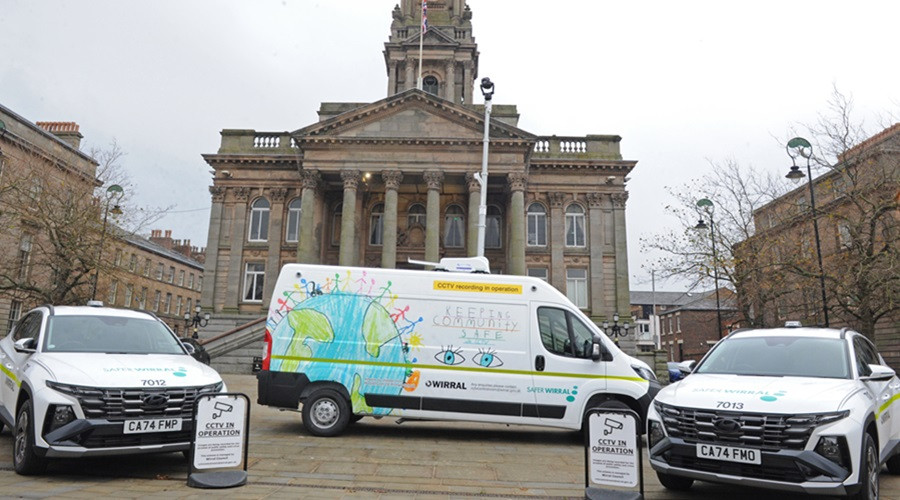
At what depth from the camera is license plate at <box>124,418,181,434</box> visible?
6.21 meters

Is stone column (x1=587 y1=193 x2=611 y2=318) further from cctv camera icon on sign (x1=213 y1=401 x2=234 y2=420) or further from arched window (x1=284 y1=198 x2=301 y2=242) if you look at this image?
cctv camera icon on sign (x1=213 y1=401 x2=234 y2=420)

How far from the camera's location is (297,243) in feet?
116

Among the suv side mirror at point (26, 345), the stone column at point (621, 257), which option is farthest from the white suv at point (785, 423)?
the stone column at point (621, 257)

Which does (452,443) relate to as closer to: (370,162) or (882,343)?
(370,162)

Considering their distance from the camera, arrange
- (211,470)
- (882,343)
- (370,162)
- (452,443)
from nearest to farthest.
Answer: (211,470) < (452,443) < (370,162) < (882,343)

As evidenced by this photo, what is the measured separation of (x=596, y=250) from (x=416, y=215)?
11.5 metres

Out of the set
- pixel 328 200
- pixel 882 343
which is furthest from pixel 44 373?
pixel 882 343

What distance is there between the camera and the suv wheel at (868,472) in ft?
17.4

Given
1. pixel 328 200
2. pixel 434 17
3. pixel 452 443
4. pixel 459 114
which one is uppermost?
pixel 434 17

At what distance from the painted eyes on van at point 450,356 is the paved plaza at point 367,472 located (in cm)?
133

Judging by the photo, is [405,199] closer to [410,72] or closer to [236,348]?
[236,348]

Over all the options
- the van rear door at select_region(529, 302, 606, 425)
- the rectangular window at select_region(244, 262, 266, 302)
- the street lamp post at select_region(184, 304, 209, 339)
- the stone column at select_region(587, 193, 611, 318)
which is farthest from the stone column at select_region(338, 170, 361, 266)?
the van rear door at select_region(529, 302, 606, 425)

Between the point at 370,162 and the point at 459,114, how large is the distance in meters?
5.80

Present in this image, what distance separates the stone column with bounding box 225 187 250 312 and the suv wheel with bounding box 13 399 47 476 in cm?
2965
